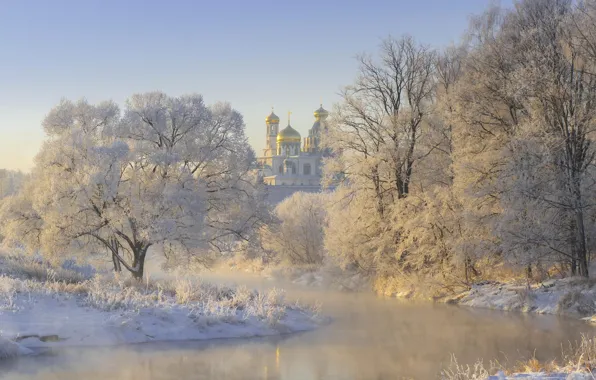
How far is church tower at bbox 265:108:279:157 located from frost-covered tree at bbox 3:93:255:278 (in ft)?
377

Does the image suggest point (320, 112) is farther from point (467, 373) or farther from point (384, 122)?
point (467, 373)

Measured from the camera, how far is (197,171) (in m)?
24.8

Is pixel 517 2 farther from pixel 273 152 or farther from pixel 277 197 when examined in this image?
pixel 273 152

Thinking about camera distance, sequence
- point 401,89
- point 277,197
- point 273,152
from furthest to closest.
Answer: point 273,152 < point 277,197 < point 401,89

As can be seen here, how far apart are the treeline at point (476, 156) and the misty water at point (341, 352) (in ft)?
11.3

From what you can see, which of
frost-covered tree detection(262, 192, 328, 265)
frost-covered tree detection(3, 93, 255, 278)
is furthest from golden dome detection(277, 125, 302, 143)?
frost-covered tree detection(3, 93, 255, 278)

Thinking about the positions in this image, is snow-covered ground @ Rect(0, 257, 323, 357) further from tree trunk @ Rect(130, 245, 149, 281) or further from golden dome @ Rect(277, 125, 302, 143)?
golden dome @ Rect(277, 125, 302, 143)

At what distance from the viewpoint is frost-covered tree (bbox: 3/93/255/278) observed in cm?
2153

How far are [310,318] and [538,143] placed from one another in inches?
364

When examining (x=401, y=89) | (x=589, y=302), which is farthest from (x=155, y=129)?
(x=589, y=302)

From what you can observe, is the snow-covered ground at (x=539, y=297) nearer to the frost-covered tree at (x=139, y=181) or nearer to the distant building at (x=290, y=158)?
the frost-covered tree at (x=139, y=181)

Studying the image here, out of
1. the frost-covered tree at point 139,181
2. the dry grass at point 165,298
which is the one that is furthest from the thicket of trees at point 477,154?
the dry grass at point 165,298

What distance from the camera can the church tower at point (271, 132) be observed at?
141 meters

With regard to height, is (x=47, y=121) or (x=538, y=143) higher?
(x=47, y=121)
